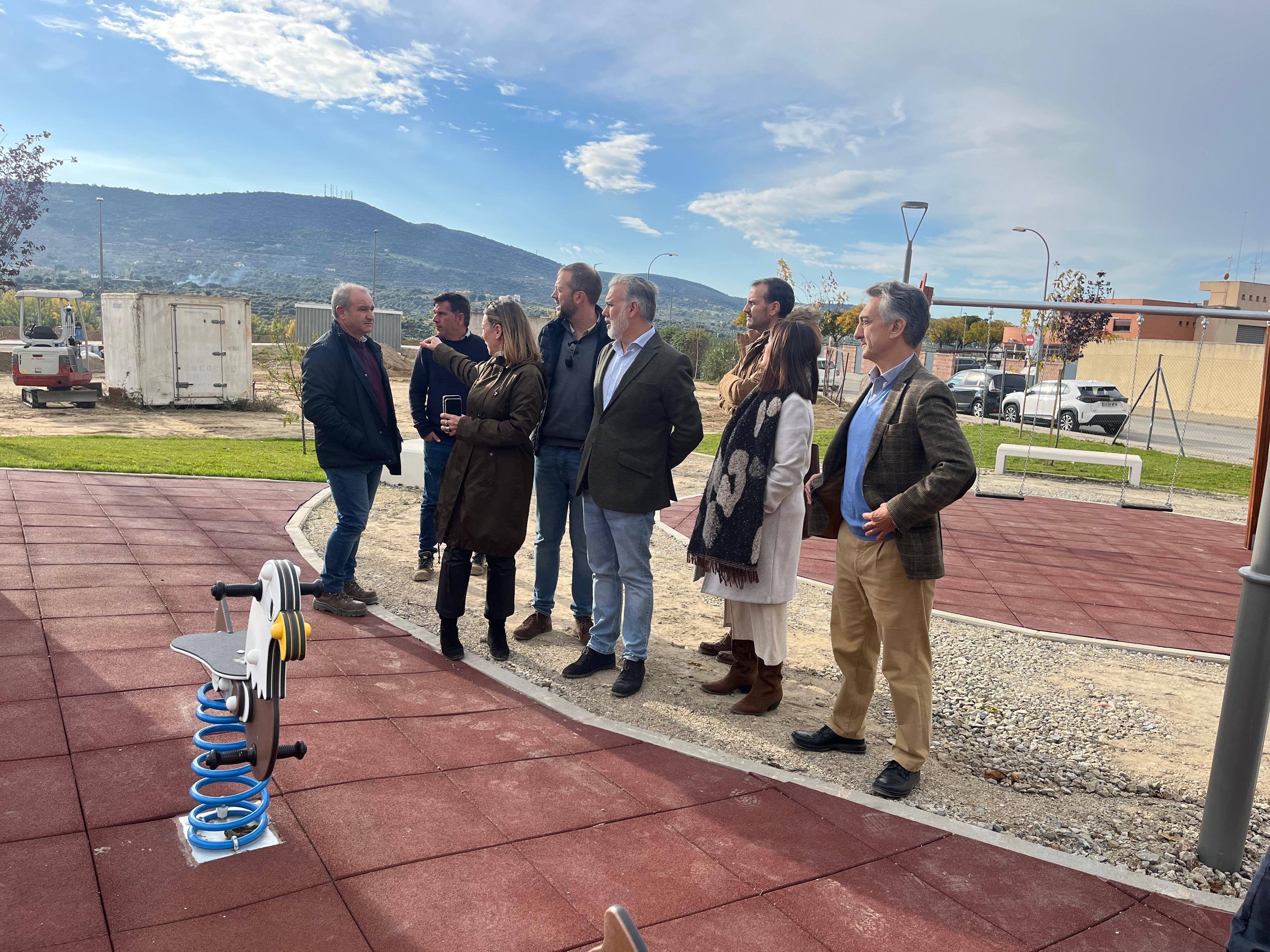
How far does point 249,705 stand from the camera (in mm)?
2650

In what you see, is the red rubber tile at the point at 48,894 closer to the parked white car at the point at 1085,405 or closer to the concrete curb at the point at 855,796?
the concrete curb at the point at 855,796

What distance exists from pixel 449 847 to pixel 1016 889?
1853 mm

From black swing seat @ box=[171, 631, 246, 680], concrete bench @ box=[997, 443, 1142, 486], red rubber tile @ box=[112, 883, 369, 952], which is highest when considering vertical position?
concrete bench @ box=[997, 443, 1142, 486]

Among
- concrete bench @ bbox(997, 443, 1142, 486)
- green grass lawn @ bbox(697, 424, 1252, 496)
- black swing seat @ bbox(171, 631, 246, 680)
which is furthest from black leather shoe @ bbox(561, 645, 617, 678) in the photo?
concrete bench @ bbox(997, 443, 1142, 486)

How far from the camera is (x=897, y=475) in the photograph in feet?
11.1

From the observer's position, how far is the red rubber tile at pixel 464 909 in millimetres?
2297

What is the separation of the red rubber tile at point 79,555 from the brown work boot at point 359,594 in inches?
54.4

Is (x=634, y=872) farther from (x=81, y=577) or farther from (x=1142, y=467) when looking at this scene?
(x=1142, y=467)

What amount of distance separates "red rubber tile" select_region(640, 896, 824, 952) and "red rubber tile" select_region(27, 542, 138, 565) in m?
4.49

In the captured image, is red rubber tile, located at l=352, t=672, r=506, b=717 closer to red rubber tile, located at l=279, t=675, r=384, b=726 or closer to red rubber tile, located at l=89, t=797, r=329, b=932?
red rubber tile, located at l=279, t=675, r=384, b=726

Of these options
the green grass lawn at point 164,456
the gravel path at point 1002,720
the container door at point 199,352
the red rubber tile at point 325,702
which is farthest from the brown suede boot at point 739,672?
the container door at point 199,352

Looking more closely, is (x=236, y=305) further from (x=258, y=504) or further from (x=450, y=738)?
(x=450, y=738)

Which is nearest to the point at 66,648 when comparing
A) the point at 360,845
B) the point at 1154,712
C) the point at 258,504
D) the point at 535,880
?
the point at 360,845

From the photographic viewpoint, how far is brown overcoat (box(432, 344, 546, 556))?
4.43m
